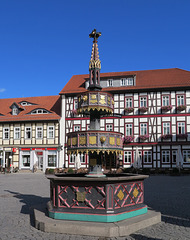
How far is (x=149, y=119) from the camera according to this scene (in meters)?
31.1

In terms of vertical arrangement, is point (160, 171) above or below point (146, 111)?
below

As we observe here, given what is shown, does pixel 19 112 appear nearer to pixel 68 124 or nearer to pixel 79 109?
pixel 68 124

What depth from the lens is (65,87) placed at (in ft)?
113

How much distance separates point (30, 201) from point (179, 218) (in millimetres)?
5908

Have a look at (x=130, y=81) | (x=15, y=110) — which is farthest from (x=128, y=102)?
(x=15, y=110)

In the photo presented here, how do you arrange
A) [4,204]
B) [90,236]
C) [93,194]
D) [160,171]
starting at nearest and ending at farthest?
1. [90,236]
2. [93,194]
3. [4,204]
4. [160,171]

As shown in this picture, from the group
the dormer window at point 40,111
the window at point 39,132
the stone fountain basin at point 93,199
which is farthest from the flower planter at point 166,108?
the stone fountain basin at point 93,199


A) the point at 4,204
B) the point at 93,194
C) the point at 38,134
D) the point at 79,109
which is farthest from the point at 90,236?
the point at 38,134

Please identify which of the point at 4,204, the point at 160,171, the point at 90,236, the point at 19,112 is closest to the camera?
the point at 90,236

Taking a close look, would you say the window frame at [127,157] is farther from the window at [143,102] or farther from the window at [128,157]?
the window at [143,102]

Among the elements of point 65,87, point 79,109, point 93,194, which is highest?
point 65,87

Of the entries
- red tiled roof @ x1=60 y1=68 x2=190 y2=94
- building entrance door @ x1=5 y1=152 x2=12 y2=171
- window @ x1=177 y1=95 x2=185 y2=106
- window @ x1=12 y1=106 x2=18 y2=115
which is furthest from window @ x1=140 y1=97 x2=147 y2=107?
building entrance door @ x1=5 y1=152 x2=12 y2=171

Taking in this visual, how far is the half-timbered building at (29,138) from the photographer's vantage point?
3338cm

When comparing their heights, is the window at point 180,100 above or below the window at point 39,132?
above
